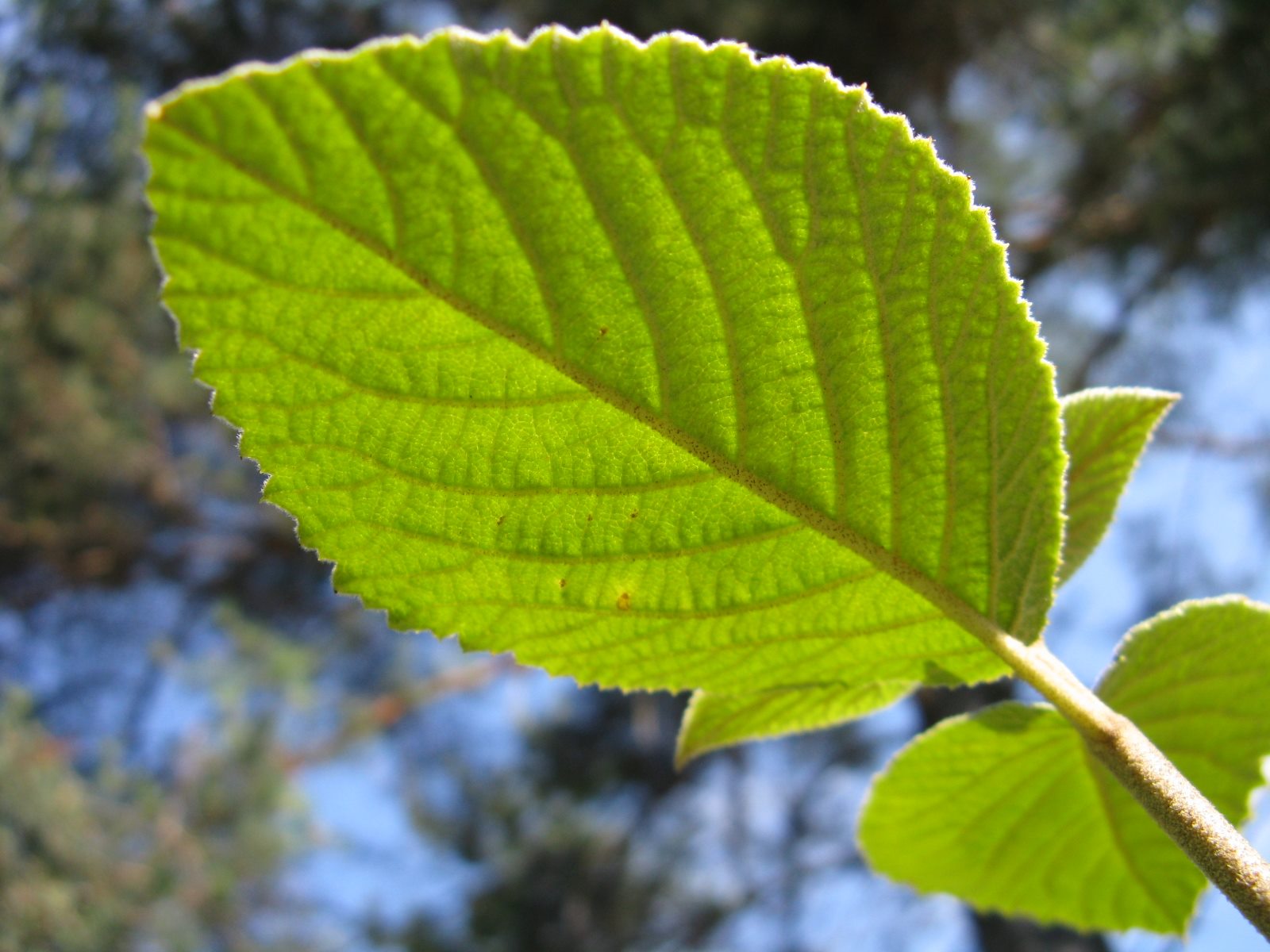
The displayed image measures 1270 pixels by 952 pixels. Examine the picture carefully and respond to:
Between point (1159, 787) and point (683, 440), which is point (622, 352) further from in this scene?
point (1159, 787)

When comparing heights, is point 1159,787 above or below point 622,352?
below

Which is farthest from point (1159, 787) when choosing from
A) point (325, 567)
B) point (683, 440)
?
point (325, 567)

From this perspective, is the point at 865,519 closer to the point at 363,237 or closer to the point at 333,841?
the point at 363,237

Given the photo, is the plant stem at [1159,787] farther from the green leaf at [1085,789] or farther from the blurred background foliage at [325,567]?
the blurred background foliage at [325,567]

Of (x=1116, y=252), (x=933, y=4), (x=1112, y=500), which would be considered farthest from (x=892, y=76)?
(x=1112, y=500)

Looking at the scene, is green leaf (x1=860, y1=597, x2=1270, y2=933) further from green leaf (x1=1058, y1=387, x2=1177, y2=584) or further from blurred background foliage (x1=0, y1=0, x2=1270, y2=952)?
blurred background foliage (x1=0, y1=0, x2=1270, y2=952)
